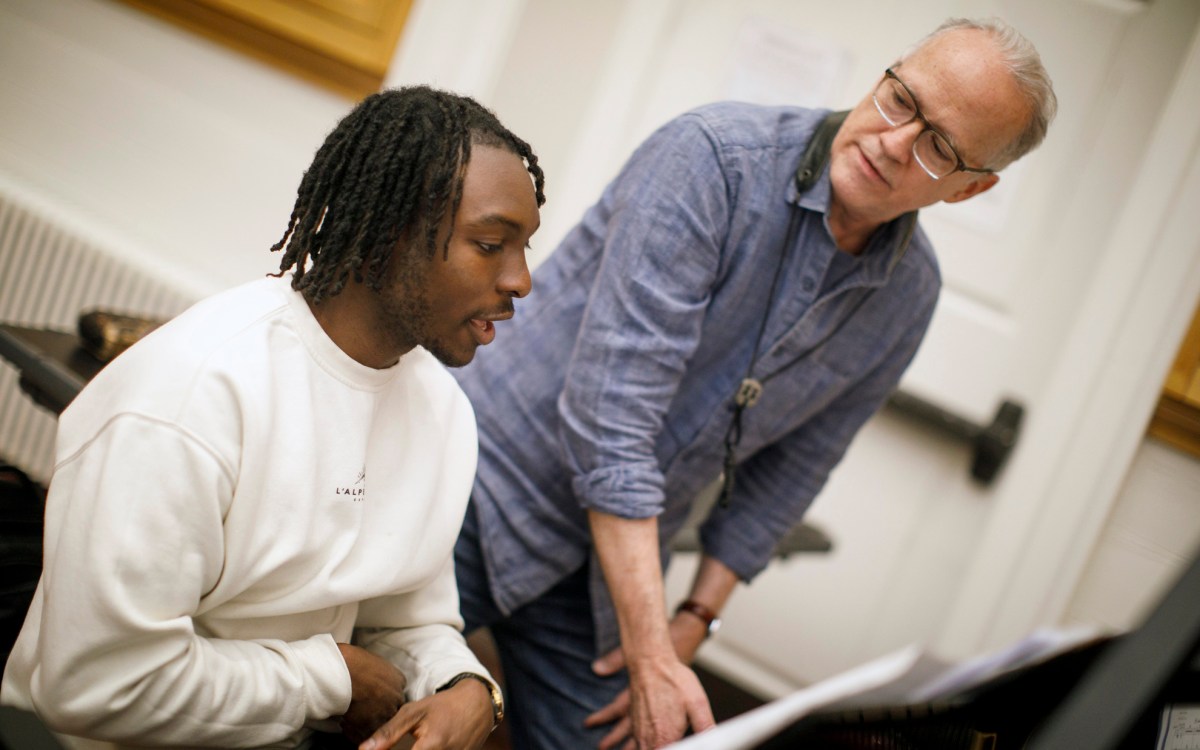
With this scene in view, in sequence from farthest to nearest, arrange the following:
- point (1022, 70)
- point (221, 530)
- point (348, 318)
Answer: point (1022, 70) → point (348, 318) → point (221, 530)

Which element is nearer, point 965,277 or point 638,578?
point 638,578

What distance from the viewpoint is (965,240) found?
261 centimetres

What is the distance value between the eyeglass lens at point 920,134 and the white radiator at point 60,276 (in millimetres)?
1840

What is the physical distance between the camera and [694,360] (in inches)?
56.4

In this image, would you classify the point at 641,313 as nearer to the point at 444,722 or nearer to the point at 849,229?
the point at 849,229

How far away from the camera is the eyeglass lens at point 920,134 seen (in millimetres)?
1279

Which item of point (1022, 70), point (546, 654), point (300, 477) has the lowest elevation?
point (546, 654)

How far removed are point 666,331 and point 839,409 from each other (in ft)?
1.47

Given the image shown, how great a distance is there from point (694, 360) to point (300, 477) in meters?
0.69

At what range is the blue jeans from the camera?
1.47 meters

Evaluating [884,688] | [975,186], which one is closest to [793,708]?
[884,688]

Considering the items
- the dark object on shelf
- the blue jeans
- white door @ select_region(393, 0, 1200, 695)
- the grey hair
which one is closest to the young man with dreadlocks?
the blue jeans

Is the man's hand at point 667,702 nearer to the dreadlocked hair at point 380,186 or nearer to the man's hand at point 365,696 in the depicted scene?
the man's hand at point 365,696

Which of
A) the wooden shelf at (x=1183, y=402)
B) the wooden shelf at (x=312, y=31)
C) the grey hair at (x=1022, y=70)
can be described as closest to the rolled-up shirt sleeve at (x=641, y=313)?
the grey hair at (x=1022, y=70)
